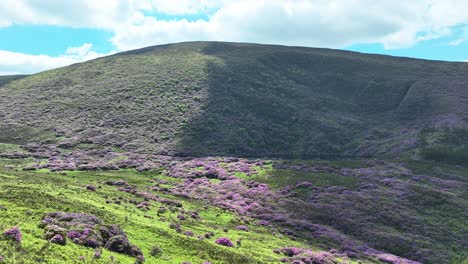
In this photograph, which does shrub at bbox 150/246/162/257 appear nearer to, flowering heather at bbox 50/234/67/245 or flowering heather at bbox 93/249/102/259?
flowering heather at bbox 93/249/102/259

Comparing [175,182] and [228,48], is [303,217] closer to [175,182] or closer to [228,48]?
[175,182]

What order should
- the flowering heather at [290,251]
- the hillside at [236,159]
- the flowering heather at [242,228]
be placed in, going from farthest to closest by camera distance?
1. the flowering heather at [242,228]
2. the flowering heather at [290,251]
3. the hillside at [236,159]

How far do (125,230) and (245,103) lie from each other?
10119 cm

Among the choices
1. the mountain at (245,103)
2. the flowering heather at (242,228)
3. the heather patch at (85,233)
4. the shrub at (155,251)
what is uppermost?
the mountain at (245,103)

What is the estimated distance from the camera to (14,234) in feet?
69.7

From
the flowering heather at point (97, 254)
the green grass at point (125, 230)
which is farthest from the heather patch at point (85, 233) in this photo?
the flowering heather at point (97, 254)

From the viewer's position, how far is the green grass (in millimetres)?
21278

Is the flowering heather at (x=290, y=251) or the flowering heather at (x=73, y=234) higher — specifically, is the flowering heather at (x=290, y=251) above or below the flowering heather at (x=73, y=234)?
below

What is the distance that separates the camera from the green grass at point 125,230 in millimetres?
21278

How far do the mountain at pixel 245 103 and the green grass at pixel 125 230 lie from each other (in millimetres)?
46787

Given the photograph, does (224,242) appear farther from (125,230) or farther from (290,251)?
(125,230)

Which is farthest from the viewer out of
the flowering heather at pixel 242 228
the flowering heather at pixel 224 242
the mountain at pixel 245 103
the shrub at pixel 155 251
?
the mountain at pixel 245 103

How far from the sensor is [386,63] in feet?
557

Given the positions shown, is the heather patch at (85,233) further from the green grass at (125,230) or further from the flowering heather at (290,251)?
the flowering heather at (290,251)
